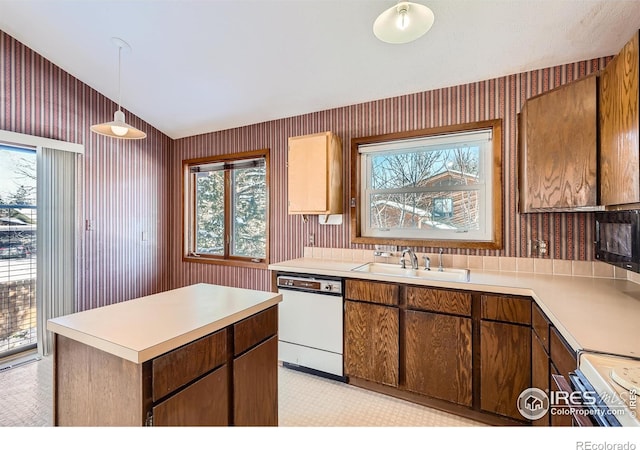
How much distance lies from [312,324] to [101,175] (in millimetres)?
2900

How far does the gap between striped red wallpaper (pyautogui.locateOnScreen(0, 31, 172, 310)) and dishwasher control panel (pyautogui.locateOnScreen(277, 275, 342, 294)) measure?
2222 millimetres

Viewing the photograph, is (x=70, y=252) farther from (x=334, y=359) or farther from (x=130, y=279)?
(x=334, y=359)

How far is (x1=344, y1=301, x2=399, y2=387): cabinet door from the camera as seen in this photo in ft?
7.38

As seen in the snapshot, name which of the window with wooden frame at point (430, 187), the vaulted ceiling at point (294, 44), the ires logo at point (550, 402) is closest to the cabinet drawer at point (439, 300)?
the ires logo at point (550, 402)

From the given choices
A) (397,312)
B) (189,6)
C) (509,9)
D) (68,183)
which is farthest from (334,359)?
(68,183)

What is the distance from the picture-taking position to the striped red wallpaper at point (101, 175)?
9.31 ft

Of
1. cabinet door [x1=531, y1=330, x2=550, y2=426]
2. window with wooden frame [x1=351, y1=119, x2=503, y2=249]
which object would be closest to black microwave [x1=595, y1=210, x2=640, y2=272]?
cabinet door [x1=531, y1=330, x2=550, y2=426]

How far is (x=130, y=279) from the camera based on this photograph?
3.75m

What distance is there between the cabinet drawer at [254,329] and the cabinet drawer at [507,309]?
4.36 ft
